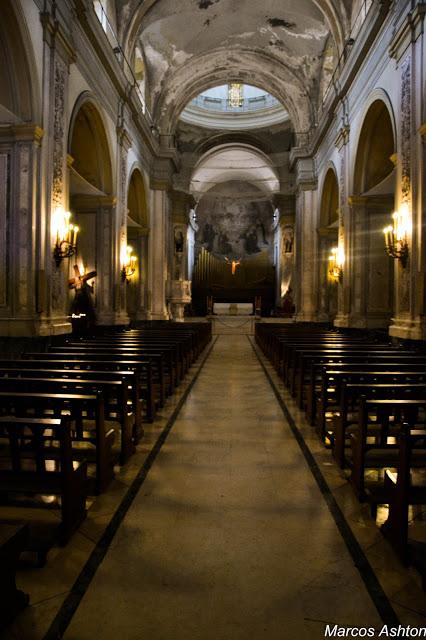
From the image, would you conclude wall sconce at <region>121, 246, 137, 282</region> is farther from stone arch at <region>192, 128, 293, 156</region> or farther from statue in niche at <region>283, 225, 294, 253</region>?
stone arch at <region>192, 128, 293, 156</region>

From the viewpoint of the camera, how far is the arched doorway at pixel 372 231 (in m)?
12.4

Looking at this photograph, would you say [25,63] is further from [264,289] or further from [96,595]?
[264,289]

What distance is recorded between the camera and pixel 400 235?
8695 millimetres

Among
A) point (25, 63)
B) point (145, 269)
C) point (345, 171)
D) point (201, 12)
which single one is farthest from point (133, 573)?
point (201, 12)

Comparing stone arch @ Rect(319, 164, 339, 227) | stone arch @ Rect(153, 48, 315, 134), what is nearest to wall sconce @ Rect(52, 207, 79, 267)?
stone arch @ Rect(319, 164, 339, 227)

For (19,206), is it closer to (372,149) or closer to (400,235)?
(400,235)

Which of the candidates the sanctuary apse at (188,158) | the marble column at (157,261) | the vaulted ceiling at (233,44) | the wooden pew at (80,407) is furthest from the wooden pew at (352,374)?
the marble column at (157,261)

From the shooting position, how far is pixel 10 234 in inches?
307

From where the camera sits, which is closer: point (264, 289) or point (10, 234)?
point (10, 234)

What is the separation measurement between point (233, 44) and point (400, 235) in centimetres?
1290

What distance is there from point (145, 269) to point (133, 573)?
16.3 m

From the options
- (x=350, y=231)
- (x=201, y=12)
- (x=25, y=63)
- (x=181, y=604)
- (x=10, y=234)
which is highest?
(x=201, y=12)

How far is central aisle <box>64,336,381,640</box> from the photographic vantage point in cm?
210

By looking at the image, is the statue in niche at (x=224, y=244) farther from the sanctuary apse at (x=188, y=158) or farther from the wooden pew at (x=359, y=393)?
the wooden pew at (x=359, y=393)
